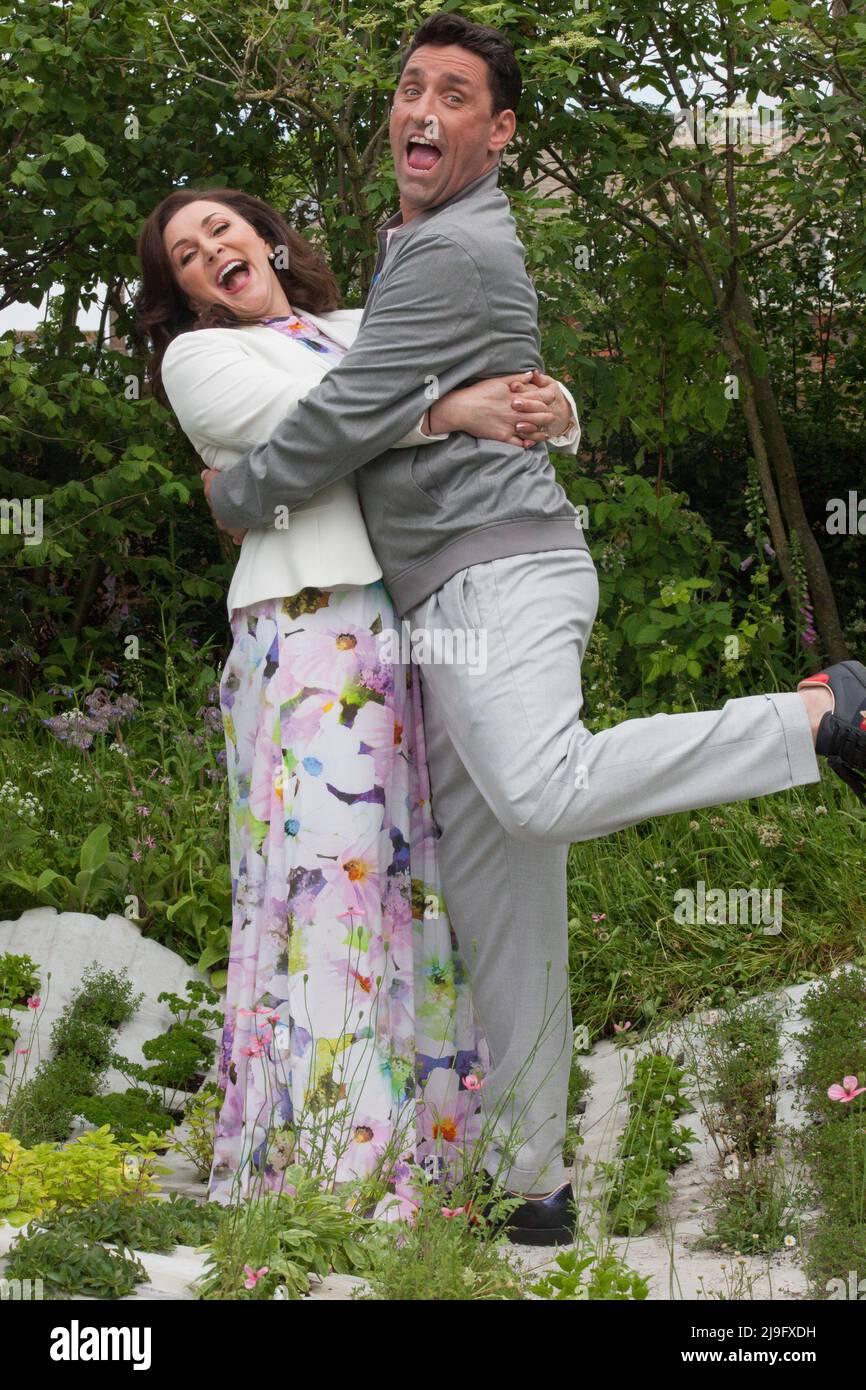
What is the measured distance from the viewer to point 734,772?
2896 millimetres

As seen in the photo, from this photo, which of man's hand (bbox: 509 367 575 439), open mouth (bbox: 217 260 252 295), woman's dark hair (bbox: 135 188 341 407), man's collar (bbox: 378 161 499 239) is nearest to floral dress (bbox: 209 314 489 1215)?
open mouth (bbox: 217 260 252 295)

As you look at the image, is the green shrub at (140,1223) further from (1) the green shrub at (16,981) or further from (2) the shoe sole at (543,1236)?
(1) the green shrub at (16,981)

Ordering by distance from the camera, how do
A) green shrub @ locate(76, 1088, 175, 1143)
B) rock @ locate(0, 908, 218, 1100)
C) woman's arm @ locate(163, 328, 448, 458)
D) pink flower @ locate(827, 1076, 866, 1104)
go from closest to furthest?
1. pink flower @ locate(827, 1076, 866, 1104)
2. woman's arm @ locate(163, 328, 448, 458)
3. green shrub @ locate(76, 1088, 175, 1143)
4. rock @ locate(0, 908, 218, 1100)

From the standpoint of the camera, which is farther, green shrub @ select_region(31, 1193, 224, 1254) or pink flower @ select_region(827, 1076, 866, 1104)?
pink flower @ select_region(827, 1076, 866, 1104)

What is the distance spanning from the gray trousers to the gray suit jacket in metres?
0.08

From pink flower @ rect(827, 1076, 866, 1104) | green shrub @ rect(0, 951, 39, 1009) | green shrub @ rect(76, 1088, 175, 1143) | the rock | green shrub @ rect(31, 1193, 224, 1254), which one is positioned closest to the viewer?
green shrub @ rect(31, 1193, 224, 1254)

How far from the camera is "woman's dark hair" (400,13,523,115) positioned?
3146mm

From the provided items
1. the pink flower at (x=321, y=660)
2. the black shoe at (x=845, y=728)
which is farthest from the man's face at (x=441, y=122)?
the black shoe at (x=845, y=728)

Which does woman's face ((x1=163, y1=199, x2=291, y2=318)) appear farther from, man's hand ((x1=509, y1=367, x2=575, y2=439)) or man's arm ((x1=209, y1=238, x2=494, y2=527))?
man's hand ((x1=509, y1=367, x2=575, y2=439))

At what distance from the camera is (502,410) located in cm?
307

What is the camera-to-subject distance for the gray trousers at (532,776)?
2.90 metres

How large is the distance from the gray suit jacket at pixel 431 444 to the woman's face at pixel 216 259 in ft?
0.99

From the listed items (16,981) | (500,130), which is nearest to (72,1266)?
(16,981)

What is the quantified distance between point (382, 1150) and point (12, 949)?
1956mm
